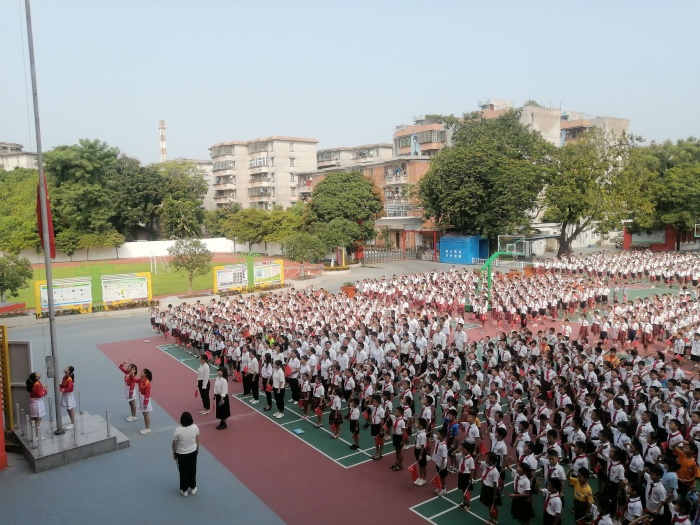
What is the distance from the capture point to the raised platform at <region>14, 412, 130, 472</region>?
873 cm

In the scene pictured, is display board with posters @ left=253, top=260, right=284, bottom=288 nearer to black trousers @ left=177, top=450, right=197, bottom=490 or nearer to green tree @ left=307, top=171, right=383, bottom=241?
green tree @ left=307, top=171, right=383, bottom=241

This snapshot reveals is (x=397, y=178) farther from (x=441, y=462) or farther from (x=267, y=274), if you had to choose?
(x=441, y=462)

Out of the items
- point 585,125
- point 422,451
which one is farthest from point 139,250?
point 422,451

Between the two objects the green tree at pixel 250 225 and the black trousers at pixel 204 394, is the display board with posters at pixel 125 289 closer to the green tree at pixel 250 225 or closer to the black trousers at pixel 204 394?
the black trousers at pixel 204 394

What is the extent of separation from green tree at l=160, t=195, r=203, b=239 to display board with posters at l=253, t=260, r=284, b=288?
79.2 feet

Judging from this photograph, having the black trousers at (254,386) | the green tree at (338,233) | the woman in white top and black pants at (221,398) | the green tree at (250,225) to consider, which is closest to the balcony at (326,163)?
the green tree at (250,225)

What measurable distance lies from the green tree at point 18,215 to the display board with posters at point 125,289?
2233cm

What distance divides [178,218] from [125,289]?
28.0m

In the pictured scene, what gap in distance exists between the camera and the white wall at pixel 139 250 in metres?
44.9

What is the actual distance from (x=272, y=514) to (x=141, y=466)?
108 inches

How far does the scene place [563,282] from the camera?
2117 cm

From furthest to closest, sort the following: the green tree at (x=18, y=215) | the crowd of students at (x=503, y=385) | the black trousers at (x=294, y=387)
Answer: the green tree at (x=18, y=215) < the black trousers at (x=294, y=387) < the crowd of students at (x=503, y=385)

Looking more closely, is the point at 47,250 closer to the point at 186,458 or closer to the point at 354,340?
the point at 186,458

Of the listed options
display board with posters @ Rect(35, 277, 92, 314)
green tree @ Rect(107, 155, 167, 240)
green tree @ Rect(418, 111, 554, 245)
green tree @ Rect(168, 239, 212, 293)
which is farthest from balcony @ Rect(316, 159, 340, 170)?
display board with posters @ Rect(35, 277, 92, 314)
